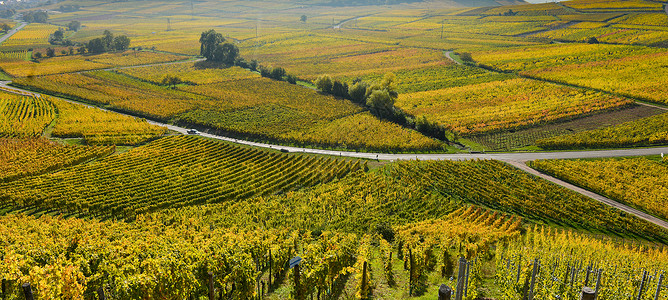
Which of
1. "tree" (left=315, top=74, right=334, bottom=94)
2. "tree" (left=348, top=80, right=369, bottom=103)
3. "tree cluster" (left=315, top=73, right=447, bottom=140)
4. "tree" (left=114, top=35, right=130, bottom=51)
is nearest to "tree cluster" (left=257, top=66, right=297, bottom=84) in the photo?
"tree cluster" (left=315, top=73, right=447, bottom=140)

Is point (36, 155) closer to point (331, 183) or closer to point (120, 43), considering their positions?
point (331, 183)

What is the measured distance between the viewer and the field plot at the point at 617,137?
73.4m

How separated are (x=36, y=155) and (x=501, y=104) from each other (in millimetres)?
101493

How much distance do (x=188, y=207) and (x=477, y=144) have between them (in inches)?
2187

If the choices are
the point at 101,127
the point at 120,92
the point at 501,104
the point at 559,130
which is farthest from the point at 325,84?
the point at 559,130

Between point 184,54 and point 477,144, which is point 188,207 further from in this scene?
point 184,54

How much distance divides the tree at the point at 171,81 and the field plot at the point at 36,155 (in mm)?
62863

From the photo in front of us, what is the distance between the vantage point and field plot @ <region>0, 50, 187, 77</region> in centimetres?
13580

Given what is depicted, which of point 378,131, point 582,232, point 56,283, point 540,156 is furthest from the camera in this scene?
point 378,131

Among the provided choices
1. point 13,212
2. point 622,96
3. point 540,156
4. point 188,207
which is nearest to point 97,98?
point 13,212

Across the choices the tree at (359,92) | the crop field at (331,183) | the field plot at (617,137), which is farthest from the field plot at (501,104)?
the field plot at (617,137)

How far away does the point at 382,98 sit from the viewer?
96625 mm

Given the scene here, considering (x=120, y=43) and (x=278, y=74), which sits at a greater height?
(x=120, y=43)

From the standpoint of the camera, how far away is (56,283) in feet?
63.2
